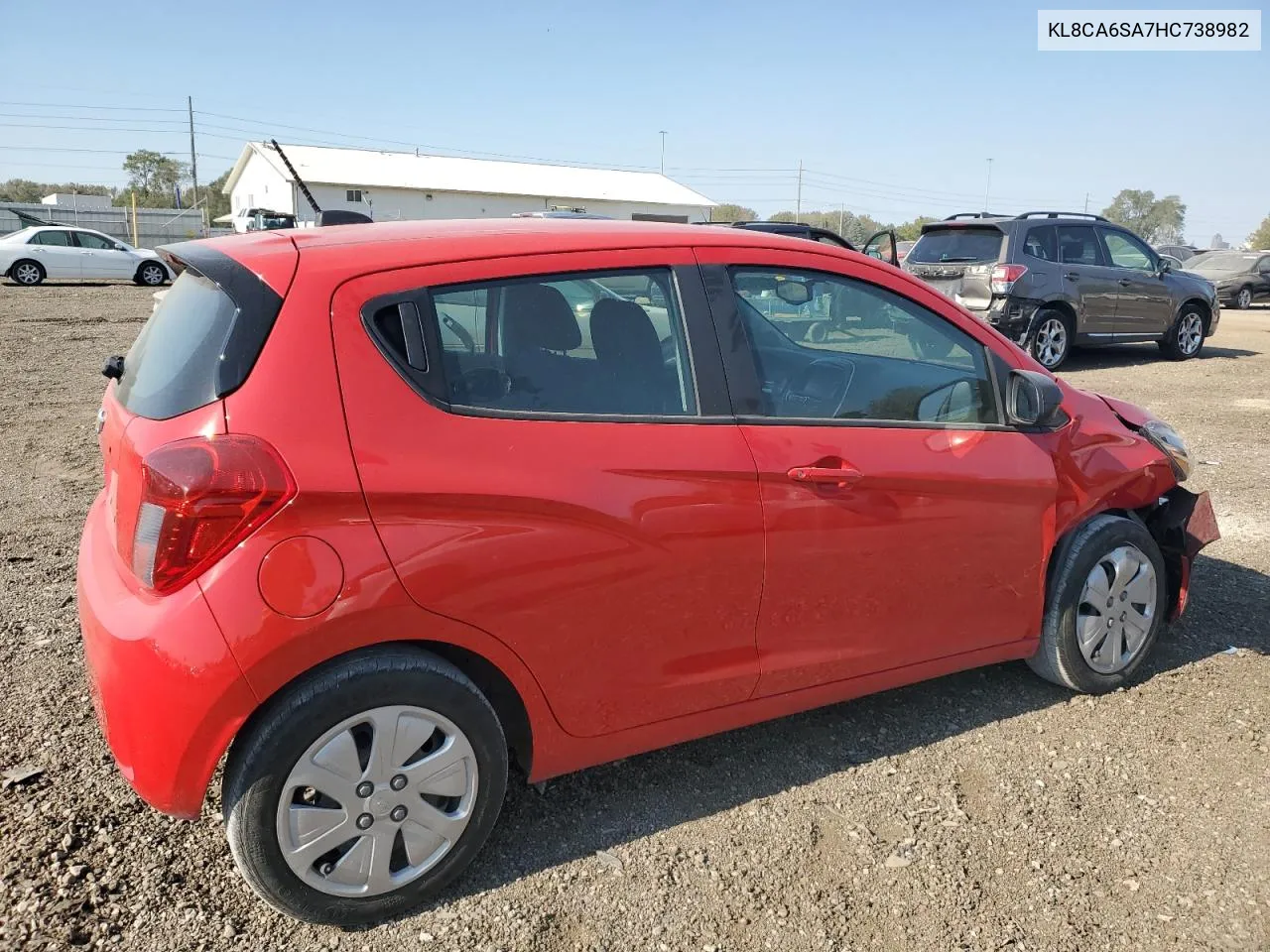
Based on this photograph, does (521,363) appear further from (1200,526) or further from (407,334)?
(1200,526)

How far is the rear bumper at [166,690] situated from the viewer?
7.00 ft

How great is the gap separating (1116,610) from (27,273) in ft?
82.4

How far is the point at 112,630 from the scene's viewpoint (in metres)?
2.27

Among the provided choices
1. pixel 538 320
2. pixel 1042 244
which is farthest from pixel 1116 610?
pixel 1042 244

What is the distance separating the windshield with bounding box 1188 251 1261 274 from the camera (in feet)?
82.8

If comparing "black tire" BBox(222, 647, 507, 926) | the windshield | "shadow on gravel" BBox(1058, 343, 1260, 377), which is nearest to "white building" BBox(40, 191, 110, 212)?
"shadow on gravel" BBox(1058, 343, 1260, 377)

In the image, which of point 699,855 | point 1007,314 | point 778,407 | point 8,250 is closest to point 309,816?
point 699,855

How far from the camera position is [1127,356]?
557 inches

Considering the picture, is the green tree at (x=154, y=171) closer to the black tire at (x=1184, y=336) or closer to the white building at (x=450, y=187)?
the white building at (x=450, y=187)

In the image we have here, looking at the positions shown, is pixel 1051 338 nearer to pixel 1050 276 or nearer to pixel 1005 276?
pixel 1050 276

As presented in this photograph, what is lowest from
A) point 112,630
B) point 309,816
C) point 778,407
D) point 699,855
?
point 699,855

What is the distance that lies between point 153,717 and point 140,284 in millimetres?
25602

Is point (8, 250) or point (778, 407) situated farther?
point (8, 250)

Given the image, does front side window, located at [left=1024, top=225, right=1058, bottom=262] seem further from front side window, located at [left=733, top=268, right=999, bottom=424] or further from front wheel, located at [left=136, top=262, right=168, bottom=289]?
front wheel, located at [left=136, top=262, right=168, bottom=289]
